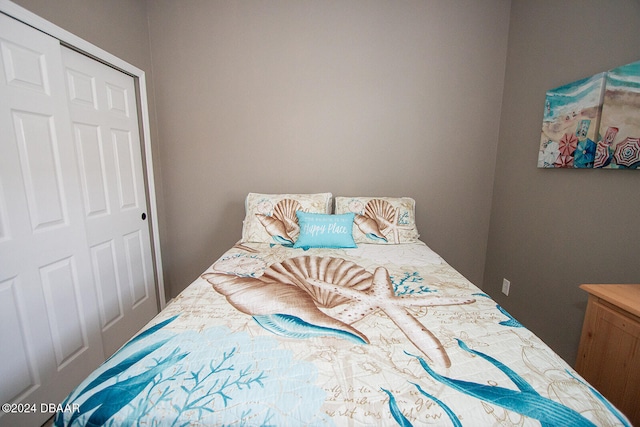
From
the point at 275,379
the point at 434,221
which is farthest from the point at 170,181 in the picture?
the point at 434,221

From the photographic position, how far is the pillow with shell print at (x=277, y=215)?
1.86 metres

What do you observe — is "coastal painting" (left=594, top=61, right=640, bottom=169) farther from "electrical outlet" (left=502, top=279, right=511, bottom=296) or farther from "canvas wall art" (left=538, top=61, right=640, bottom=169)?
"electrical outlet" (left=502, top=279, right=511, bottom=296)

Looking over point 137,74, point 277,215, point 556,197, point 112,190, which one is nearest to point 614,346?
point 556,197

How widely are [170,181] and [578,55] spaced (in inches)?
117

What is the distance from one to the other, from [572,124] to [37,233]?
2931 mm

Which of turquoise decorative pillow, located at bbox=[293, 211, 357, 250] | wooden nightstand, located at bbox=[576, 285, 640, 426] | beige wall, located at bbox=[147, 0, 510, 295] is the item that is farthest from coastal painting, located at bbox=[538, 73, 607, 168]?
turquoise decorative pillow, located at bbox=[293, 211, 357, 250]

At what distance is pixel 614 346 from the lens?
1.03m

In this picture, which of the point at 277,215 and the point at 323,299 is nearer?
the point at 323,299

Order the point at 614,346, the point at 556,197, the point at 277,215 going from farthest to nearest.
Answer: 1. the point at 277,215
2. the point at 556,197
3. the point at 614,346

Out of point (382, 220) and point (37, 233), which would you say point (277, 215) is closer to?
point (382, 220)

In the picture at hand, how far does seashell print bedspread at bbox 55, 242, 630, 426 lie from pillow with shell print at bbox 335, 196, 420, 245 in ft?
2.28

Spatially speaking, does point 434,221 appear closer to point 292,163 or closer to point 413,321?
point 292,163

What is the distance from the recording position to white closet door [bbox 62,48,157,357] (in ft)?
5.06

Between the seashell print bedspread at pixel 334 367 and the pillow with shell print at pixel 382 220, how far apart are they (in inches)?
27.3
